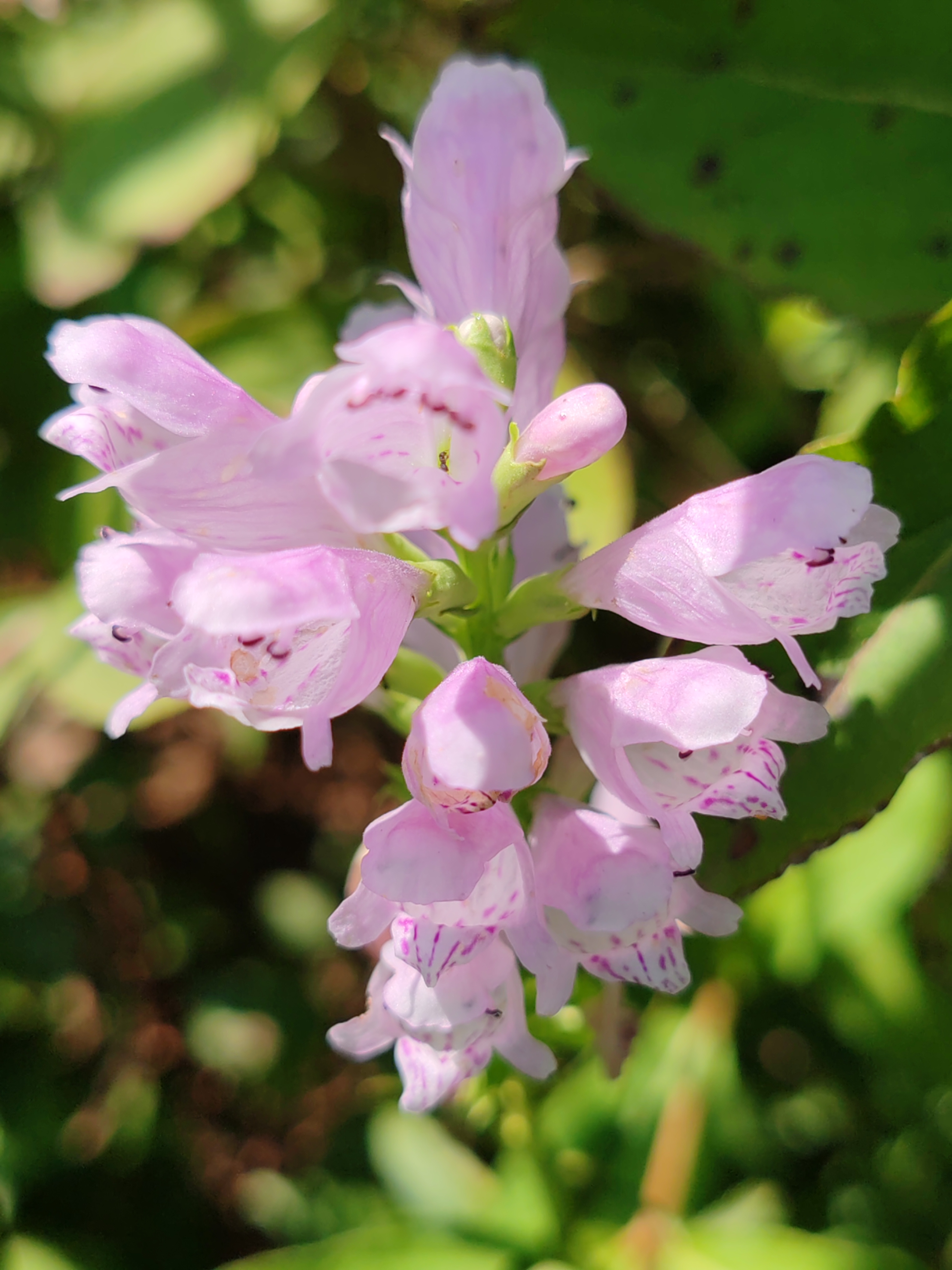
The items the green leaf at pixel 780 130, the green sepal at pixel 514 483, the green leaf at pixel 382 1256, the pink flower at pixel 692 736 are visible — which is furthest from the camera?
the green leaf at pixel 382 1256

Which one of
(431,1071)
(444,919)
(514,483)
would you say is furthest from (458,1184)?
(514,483)

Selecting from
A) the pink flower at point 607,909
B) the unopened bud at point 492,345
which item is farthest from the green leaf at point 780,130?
the pink flower at point 607,909

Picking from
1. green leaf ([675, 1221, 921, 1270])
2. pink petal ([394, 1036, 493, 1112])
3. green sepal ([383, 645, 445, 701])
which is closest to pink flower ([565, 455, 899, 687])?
green sepal ([383, 645, 445, 701])

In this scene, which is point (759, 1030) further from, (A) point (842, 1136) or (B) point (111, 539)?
(B) point (111, 539)

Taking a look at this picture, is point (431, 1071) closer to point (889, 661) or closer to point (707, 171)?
point (889, 661)

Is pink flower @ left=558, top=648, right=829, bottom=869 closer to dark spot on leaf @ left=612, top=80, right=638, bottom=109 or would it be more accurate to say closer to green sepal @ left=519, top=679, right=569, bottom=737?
green sepal @ left=519, top=679, right=569, bottom=737

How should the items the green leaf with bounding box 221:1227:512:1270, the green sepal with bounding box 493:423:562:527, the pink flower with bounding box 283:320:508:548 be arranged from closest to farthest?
the pink flower with bounding box 283:320:508:548
the green sepal with bounding box 493:423:562:527
the green leaf with bounding box 221:1227:512:1270

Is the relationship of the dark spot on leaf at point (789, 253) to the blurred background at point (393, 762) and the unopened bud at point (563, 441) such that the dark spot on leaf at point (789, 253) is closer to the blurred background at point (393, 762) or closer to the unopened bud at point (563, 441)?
the blurred background at point (393, 762)
